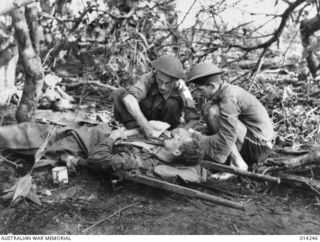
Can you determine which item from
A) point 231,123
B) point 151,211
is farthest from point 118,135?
point 231,123

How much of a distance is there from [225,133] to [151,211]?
107 centimetres

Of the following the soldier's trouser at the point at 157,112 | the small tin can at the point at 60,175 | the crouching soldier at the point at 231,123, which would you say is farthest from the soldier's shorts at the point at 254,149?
the small tin can at the point at 60,175

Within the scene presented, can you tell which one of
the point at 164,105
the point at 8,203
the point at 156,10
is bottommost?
the point at 8,203

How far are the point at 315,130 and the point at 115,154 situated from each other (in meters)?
2.58

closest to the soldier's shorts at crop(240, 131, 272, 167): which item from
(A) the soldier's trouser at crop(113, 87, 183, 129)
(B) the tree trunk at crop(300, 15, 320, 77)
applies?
(A) the soldier's trouser at crop(113, 87, 183, 129)

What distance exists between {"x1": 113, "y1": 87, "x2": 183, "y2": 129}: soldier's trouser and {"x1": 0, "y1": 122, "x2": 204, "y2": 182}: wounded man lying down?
1.23 ft

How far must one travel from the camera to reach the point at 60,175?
369 cm

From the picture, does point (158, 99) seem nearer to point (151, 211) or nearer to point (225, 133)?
point (225, 133)

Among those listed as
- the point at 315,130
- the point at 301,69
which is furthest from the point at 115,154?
the point at 301,69

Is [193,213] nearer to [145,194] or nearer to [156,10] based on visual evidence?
[145,194]

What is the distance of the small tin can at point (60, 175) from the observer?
12.1ft

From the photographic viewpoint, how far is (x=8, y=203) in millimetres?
3385

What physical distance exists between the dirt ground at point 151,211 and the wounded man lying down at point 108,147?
0.20m

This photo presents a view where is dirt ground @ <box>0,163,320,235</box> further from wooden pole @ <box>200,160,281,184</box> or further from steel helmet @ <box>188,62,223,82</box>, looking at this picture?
steel helmet @ <box>188,62,223,82</box>
